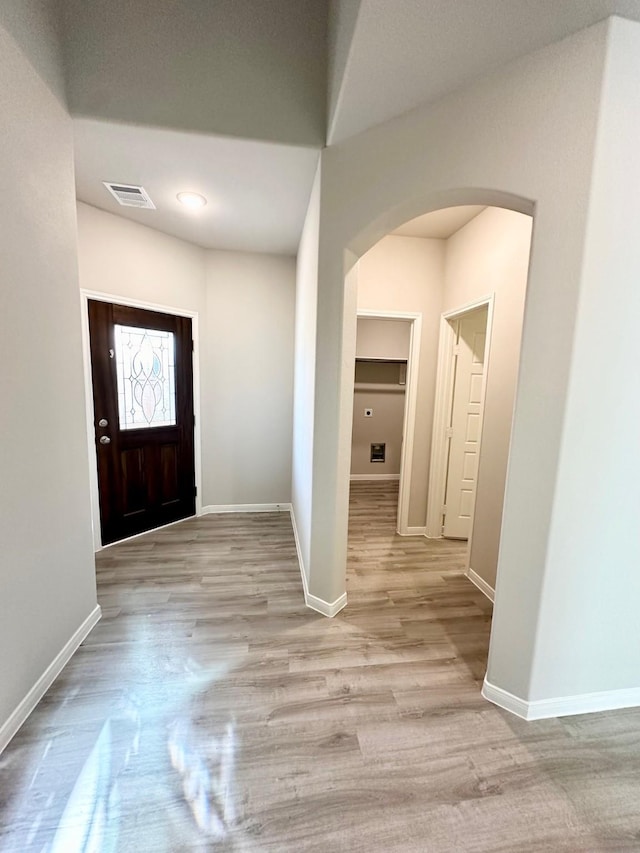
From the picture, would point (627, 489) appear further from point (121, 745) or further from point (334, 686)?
point (121, 745)

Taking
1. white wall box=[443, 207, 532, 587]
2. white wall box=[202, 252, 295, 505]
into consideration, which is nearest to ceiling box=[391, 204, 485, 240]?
white wall box=[443, 207, 532, 587]

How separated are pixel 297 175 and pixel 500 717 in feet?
10.4

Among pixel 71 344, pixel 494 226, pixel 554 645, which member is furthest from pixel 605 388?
pixel 71 344

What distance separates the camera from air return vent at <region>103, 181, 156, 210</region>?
239cm

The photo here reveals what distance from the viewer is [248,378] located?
379 centimetres

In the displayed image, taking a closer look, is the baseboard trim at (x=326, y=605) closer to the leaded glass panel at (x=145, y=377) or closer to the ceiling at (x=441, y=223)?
the leaded glass panel at (x=145, y=377)

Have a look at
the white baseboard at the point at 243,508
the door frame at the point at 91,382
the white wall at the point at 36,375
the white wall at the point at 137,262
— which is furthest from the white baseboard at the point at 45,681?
the white wall at the point at 137,262

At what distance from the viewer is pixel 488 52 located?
4.46ft

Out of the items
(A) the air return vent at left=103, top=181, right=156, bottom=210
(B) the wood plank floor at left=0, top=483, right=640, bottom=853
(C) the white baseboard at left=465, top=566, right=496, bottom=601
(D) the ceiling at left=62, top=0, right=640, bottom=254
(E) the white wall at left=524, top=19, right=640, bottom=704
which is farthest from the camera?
(C) the white baseboard at left=465, top=566, right=496, bottom=601

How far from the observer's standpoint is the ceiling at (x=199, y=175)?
1929 millimetres

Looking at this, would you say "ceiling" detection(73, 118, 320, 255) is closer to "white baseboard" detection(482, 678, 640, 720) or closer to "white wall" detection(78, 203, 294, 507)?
"white wall" detection(78, 203, 294, 507)

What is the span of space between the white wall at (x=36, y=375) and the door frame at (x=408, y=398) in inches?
85.9

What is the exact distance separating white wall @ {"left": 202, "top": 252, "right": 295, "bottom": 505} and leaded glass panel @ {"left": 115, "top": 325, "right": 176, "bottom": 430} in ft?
1.30

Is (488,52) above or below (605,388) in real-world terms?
above
